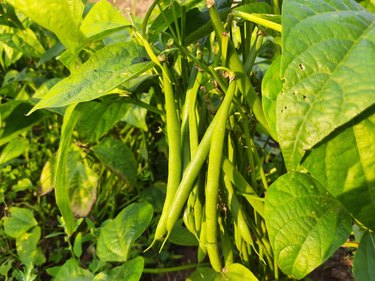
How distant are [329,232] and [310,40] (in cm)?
27

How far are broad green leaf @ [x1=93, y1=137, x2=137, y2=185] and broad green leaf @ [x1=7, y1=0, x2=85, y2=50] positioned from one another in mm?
589

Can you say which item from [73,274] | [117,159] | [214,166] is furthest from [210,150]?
[117,159]

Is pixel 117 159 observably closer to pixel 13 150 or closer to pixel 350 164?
pixel 13 150

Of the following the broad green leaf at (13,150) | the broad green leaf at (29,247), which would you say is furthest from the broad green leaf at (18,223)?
the broad green leaf at (13,150)

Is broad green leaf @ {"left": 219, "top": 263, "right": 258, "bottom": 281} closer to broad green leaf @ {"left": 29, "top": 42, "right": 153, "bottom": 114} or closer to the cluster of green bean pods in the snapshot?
the cluster of green bean pods

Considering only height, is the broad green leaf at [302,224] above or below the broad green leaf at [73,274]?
above

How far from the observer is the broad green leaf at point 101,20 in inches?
24.7

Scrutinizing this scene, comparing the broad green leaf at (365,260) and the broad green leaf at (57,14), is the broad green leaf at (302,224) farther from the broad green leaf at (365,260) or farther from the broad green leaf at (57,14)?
the broad green leaf at (57,14)

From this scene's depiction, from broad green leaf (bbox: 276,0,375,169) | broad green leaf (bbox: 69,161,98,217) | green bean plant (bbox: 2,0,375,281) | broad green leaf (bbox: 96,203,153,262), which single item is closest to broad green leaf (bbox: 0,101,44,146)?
broad green leaf (bbox: 69,161,98,217)

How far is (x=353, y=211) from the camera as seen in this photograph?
53 centimetres

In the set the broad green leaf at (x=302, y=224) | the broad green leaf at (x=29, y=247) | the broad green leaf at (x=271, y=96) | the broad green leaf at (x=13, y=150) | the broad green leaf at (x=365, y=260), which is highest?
the broad green leaf at (x=271, y=96)

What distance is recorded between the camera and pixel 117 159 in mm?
1172

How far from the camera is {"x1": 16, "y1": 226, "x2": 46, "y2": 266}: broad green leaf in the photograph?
3.72 ft

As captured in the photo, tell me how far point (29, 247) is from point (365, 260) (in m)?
0.83
